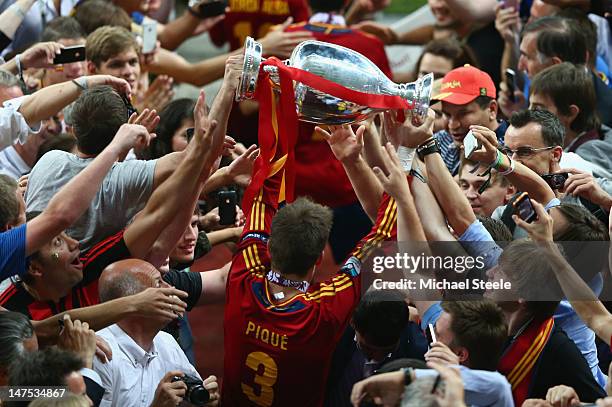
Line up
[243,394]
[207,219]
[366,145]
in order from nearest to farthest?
[243,394], [366,145], [207,219]

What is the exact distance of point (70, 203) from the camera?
4738 millimetres

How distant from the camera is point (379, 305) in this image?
4945mm

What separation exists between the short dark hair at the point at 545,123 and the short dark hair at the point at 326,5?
2680 millimetres

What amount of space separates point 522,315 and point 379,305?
1.98 ft

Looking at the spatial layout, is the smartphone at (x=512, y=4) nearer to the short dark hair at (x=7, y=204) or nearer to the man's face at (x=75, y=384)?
the short dark hair at (x=7, y=204)

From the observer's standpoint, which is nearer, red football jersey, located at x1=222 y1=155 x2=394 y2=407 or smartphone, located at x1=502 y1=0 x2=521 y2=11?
red football jersey, located at x1=222 y1=155 x2=394 y2=407

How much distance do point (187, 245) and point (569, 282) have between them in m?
2.03

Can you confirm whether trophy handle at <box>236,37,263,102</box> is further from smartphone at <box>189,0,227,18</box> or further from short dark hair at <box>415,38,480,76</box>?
smartphone at <box>189,0,227,18</box>

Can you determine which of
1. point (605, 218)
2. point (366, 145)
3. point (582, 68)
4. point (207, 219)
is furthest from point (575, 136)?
point (207, 219)

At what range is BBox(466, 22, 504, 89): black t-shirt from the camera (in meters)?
8.83

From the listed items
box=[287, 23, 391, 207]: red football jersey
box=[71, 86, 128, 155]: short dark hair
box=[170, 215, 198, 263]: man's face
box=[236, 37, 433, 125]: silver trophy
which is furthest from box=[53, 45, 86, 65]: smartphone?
box=[236, 37, 433, 125]: silver trophy

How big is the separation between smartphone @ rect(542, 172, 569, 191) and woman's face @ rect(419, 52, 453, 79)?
96.7 inches

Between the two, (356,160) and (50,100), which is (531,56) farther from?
(50,100)

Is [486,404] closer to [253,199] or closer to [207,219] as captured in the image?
[253,199]
